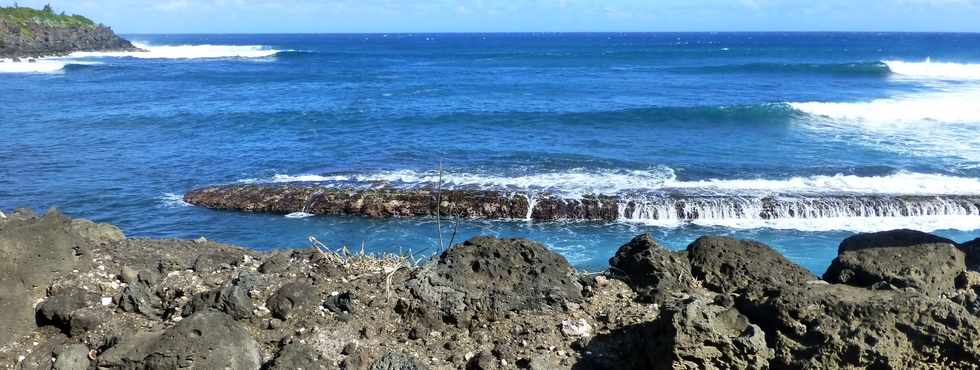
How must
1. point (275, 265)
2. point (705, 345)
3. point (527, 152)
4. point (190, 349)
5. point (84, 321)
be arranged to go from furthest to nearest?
1. point (527, 152)
2. point (275, 265)
3. point (84, 321)
4. point (190, 349)
5. point (705, 345)

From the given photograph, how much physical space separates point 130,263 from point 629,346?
13.6 feet

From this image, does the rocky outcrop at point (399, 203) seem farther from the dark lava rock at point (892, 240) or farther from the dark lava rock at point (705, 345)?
the dark lava rock at point (705, 345)

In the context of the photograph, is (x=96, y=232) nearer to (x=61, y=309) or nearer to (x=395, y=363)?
(x=61, y=309)

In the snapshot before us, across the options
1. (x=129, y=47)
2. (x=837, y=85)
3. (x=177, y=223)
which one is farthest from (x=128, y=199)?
(x=129, y=47)

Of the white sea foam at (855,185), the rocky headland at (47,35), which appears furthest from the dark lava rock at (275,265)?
the rocky headland at (47,35)

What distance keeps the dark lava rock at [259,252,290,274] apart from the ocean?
6.53 m

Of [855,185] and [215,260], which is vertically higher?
[215,260]

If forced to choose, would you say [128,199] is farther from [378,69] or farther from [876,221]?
[378,69]

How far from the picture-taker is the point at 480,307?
18.0 ft

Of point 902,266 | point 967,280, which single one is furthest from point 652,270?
point 967,280

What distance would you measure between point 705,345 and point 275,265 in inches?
138

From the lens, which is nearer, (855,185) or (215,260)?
(215,260)

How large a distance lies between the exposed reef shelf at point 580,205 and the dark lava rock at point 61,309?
9.11 metres

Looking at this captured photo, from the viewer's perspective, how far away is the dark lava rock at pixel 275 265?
19.9 feet
